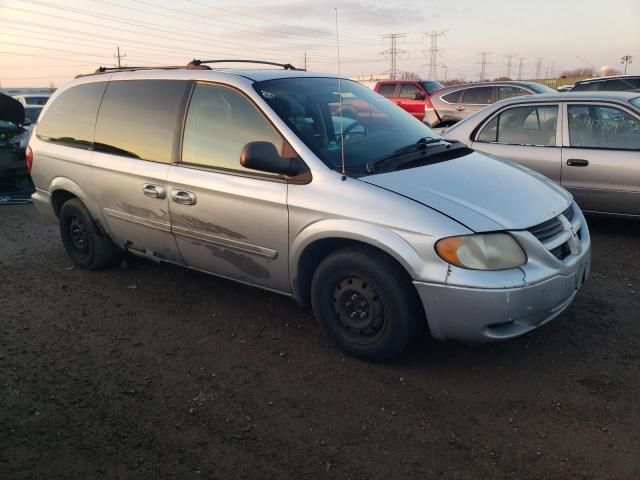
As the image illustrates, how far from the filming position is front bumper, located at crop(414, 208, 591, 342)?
289cm

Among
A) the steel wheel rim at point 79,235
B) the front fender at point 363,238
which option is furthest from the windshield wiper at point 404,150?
the steel wheel rim at point 79,235

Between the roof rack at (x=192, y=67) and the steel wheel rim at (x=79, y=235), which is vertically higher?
the roof rack at (x=192, y=67)

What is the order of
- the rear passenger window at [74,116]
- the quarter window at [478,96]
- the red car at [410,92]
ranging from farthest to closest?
the red car at [410,92] → the quarter window at [478,96] → the rear passenger window at [74,116]

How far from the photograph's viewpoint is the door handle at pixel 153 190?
13.4ft

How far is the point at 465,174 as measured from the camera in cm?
354

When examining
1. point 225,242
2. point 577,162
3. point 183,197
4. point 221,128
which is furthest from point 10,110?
point 577,162

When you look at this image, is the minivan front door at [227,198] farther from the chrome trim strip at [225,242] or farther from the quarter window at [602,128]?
the quarter window at [602,128]

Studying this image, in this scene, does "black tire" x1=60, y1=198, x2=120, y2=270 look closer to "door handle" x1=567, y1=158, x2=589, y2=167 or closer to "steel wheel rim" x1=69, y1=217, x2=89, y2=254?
"steel wheel rim" x1=69, y1=217, x2=89, y2=254

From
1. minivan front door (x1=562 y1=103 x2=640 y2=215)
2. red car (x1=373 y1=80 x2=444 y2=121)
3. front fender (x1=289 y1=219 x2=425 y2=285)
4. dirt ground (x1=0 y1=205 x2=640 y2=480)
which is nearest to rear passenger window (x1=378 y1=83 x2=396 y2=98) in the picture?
red car (x1=373 y1=80 x2=444 y2=121)

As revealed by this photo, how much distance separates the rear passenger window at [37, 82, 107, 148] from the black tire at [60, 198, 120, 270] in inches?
23.4

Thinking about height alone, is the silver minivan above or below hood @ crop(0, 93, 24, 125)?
below

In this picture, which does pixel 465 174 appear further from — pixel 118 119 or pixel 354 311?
pixel 118 119

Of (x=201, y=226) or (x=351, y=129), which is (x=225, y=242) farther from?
(x=351, y=129)

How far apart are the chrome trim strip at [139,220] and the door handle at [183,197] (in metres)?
0.25
